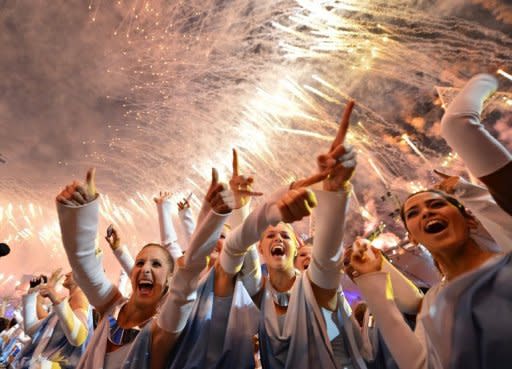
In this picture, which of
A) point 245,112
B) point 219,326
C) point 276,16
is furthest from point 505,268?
point 245,112

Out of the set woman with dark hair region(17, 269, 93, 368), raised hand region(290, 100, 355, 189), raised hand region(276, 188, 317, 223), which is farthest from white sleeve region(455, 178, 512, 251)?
woman with dark hair region(17, 269, 93, 368)

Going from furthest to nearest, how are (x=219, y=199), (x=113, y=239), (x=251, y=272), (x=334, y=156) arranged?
(x=113, y=239)
(x=251, y=272)
(x=219, y=199)
(x=334, y=156)

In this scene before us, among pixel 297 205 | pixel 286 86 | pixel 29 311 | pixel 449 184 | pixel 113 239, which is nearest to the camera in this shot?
pixel 297 205

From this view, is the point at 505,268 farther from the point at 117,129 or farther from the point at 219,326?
the point at 117,129

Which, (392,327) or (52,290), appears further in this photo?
(52,290)

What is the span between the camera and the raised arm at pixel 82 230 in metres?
1.90

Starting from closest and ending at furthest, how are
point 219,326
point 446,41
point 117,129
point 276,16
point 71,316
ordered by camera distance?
point 219,326 < point 71,316 < point 276,16 < point 446,41 < point 117,129

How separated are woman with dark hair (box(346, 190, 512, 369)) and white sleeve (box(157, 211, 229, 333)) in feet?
3.22

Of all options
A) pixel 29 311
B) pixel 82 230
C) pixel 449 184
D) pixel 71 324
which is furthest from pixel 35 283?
pixel 449 184

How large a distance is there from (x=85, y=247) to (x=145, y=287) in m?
0.57

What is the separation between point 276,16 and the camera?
7.79 metres

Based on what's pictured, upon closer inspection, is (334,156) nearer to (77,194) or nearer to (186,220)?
(77,194)

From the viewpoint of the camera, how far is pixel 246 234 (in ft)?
6.03

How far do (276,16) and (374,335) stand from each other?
750 centimetres
